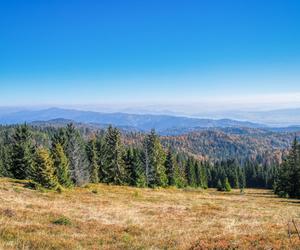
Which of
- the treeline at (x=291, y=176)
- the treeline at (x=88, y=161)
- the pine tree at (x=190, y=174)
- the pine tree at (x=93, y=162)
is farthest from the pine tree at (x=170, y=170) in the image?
the treeline at (x=291, y=176)

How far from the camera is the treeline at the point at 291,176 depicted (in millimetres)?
58656

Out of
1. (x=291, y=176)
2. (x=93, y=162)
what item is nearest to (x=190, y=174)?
A: (x=93, y=162)

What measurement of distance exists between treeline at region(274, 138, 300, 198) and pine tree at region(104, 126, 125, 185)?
36481 millimetres

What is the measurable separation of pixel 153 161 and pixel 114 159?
32.9ft

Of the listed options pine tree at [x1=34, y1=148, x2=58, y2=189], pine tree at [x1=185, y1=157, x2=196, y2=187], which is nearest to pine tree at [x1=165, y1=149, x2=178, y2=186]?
pine tree at [x1=185, y1=157, x2=196, y2=187]

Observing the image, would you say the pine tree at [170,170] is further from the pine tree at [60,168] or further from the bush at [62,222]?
the bush at [62,222]

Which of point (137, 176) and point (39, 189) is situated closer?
point (39, 189)

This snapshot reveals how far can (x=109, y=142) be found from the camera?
6962 cm

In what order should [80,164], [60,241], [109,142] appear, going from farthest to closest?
[109,142] < [80,164] < [60,241]

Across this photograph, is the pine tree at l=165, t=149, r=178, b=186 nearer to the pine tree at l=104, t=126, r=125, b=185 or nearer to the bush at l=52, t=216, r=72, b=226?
the pine tree at l=104, t=126, r=125, b=185

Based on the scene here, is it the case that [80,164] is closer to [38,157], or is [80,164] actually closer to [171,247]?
[38,157]

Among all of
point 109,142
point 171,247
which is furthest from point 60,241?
point 109,142

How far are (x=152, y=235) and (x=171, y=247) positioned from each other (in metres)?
2.99

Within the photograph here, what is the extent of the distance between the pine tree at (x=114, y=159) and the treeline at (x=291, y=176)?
120 feet
